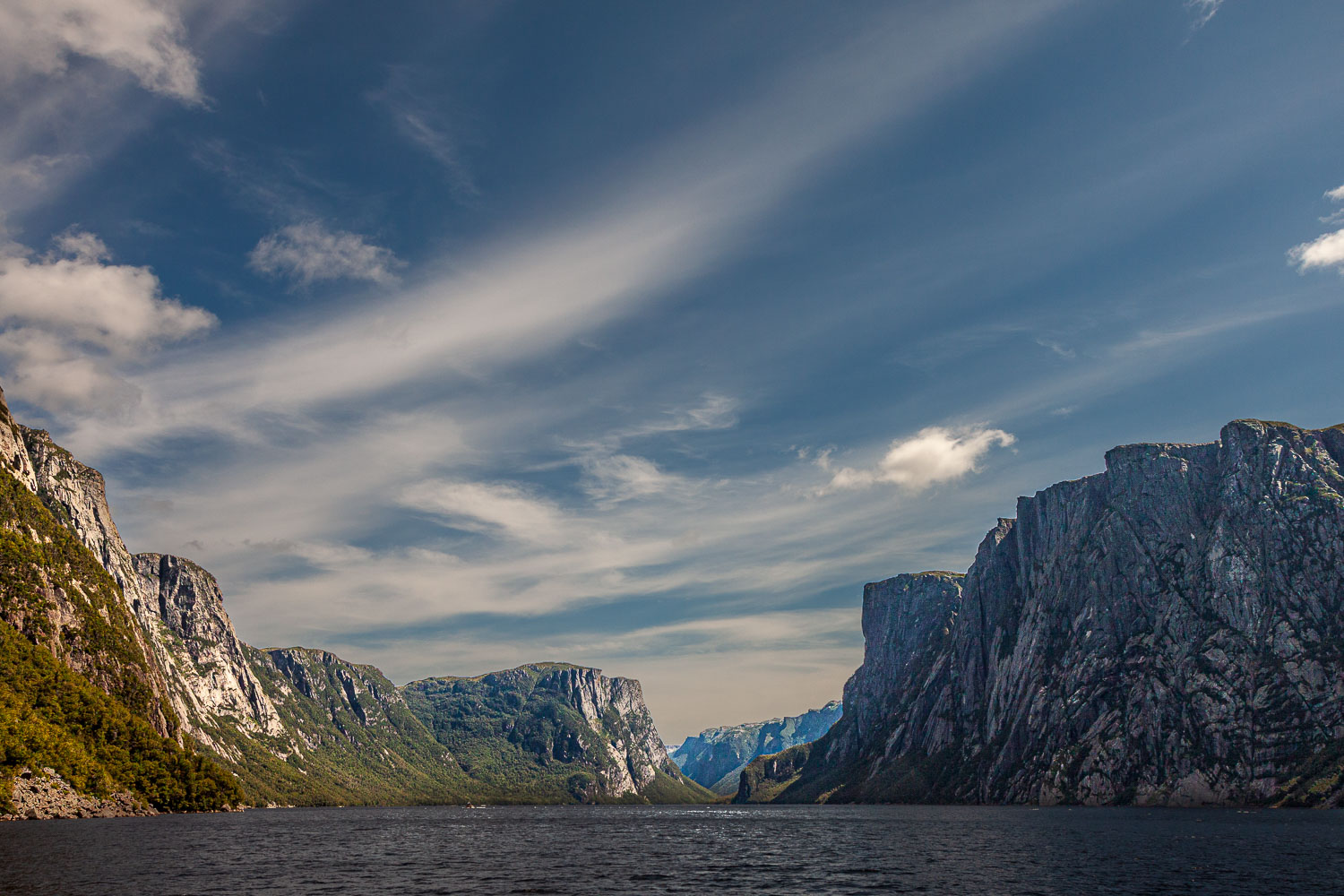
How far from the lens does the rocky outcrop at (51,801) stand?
498 feet

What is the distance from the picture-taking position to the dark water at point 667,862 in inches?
3078

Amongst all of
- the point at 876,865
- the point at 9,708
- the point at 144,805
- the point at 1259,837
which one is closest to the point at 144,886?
the point at 876,865

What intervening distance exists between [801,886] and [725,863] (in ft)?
95.5

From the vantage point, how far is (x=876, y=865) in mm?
101938

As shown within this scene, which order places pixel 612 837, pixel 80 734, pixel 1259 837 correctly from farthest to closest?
pixel 80 734
pixel 612 837
pixel 1259 837

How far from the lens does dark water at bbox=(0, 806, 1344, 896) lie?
7819cm

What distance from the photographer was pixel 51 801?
160m

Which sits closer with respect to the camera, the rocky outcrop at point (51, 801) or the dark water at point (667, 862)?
the dark water at point (667, 862)

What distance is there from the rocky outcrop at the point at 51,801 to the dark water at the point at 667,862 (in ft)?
32.7

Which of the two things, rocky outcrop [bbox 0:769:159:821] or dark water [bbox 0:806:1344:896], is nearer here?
dark water [bbox 0:806:1344:896]

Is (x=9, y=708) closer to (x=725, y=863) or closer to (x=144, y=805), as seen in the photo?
(x=144, y=805)

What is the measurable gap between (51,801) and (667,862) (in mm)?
133821

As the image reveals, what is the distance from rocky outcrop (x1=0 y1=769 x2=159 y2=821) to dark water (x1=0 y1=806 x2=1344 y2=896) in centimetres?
998

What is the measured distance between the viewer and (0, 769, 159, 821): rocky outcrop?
151750 millimetres
